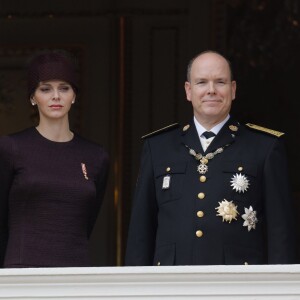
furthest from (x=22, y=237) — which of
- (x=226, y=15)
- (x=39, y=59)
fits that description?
(x=226, y=15)

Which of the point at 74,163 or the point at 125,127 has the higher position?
the point at 125,127

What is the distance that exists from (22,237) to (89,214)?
0.29m

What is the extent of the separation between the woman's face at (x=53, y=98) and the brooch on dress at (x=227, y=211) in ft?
2.32

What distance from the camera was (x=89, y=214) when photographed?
6.42 m

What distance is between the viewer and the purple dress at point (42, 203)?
627 cm

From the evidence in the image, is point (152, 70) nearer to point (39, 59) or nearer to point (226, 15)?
point (226, 15)

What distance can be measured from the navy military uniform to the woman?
217 millimetres

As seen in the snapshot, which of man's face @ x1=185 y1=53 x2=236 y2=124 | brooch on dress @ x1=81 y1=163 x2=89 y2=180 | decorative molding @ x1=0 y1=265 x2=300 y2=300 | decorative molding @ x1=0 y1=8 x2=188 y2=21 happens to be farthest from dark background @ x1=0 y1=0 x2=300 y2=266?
decorative molding @ x1=0 y1=265 x2=300 y2=300

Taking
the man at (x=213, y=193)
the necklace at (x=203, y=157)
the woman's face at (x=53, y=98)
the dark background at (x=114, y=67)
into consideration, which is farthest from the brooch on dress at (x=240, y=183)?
the dark background at (x=114, y=67)

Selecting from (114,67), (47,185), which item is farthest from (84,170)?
(114,67)

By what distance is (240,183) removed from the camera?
618 centimetres

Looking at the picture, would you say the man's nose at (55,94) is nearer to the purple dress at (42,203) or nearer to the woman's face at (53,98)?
the woman's face at (53,98)

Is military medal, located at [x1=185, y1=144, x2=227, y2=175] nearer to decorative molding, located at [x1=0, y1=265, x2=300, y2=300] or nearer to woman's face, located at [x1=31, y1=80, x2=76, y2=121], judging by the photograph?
woman's face, located at [x1=31, y1=80, x2=76, y2=121]

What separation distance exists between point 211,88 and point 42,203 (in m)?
0.77
